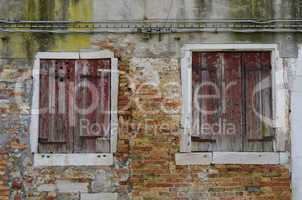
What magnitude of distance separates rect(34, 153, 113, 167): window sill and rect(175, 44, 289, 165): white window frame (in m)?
1.07

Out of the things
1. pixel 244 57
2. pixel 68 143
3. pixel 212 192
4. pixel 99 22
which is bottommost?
pixel 212 192

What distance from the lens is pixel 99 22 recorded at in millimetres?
8141

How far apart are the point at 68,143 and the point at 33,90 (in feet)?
3.11

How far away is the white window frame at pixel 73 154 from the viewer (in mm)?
7922

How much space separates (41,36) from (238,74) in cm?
304

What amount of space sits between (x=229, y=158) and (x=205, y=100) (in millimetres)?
937

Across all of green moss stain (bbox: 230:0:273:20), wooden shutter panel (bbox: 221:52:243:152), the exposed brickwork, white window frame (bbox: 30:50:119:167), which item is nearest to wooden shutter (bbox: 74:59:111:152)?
white window frame (bbox: 30:50:119:167)

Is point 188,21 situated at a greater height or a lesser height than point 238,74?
greater

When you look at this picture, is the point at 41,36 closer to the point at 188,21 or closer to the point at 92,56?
the point at 92,56

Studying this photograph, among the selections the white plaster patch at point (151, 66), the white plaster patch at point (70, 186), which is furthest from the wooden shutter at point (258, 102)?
the white plaster patch at point (70, 186)

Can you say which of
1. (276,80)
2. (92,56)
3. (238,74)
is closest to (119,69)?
(92,56)

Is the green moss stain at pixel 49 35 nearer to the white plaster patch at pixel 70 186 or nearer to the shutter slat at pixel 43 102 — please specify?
the shutter slat at pixel 43 102

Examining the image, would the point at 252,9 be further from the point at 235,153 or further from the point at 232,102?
the point at 235,153

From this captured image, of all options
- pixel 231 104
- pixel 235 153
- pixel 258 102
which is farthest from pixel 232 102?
pixel 235 153
